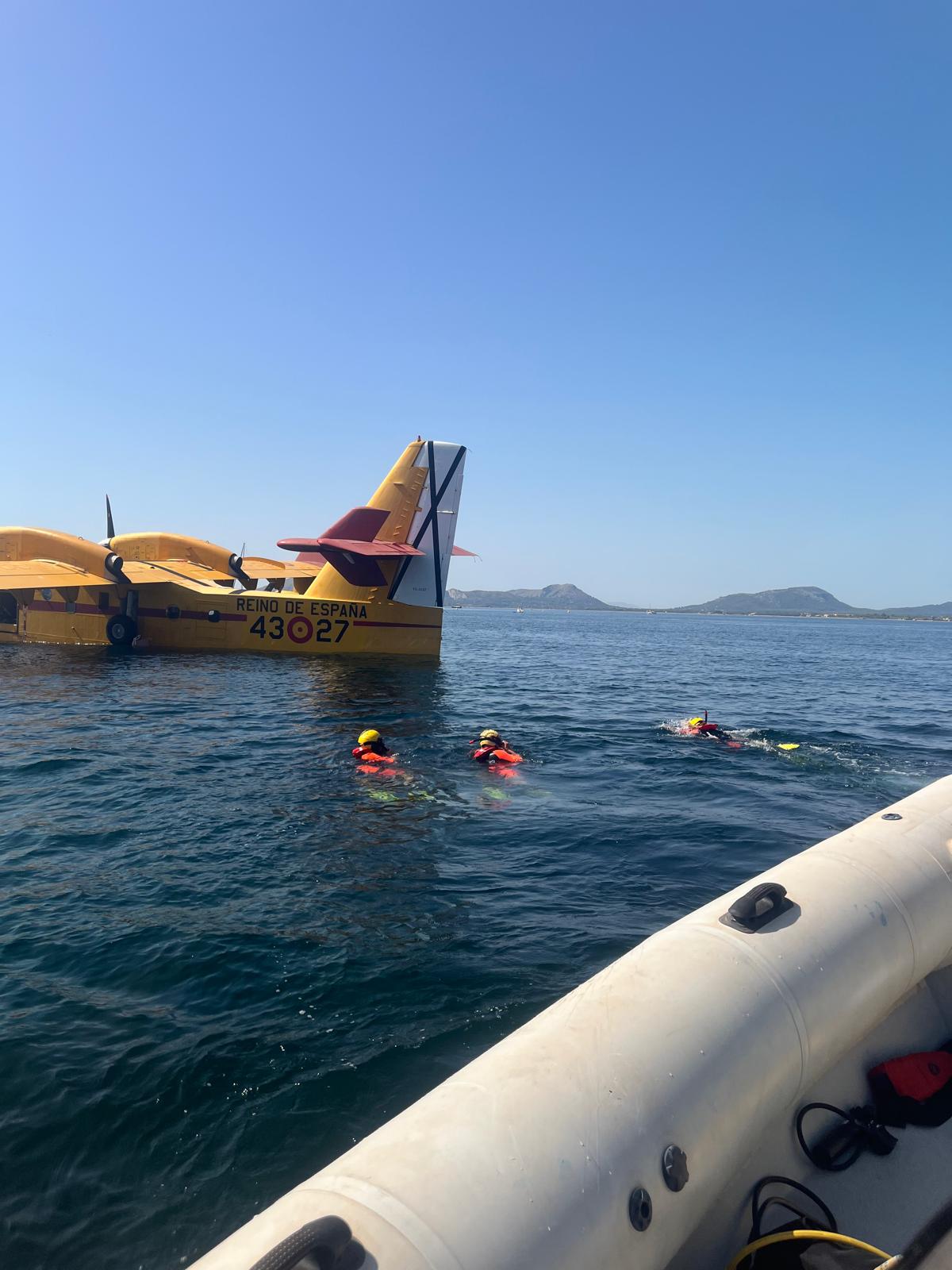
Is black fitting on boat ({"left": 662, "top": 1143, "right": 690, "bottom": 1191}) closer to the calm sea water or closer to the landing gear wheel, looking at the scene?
the calm sea water

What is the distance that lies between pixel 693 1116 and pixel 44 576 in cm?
3053

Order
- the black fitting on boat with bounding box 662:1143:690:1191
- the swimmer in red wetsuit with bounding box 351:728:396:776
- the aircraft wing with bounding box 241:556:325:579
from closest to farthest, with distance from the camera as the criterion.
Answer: the black fitting on boat with bounding box 662:1143:690:1191 < the swimmer in red wetsuit with bounding box 351:728:396:776 < the aircraft wing with bounding box 241:556:325:579

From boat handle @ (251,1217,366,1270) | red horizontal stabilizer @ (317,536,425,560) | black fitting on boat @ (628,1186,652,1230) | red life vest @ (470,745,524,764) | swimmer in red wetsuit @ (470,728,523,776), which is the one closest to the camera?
boat handle @ (251,1217,366,1270)

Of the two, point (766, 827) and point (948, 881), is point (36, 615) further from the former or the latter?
point (948, 881)

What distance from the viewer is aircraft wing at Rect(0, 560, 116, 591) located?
2600cm

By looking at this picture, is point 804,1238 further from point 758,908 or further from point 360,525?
point 360,525

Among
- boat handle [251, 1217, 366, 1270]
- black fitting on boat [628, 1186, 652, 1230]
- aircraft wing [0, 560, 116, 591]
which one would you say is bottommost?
black fitting on boat [628, 1186, 652, 1230]

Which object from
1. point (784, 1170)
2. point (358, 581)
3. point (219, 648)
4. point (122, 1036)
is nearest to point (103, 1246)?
point (122, 1036)

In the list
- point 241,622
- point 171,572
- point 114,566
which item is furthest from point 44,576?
point 241,622

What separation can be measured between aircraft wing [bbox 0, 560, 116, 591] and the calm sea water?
22.9ft

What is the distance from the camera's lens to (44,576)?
27406mm

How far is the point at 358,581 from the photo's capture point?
98.2ft

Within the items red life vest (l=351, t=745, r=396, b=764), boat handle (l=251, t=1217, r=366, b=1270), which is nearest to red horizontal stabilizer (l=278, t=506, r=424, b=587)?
red life vest (l=351, t=745, r=396, b=764)

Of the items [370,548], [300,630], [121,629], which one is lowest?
[121,629]
